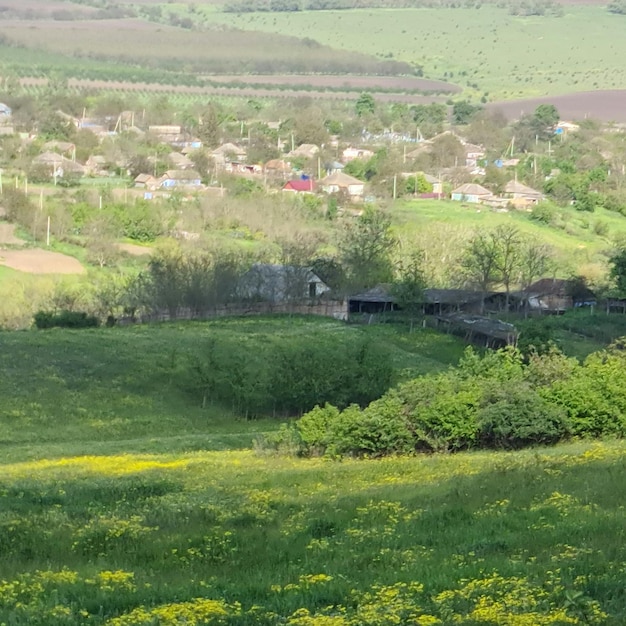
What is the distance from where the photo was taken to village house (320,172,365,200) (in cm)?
10681

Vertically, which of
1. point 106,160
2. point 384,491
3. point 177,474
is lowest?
point 106,160

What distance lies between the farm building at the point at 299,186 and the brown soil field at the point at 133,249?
26647 millimetres

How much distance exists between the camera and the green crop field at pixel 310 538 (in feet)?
29.8

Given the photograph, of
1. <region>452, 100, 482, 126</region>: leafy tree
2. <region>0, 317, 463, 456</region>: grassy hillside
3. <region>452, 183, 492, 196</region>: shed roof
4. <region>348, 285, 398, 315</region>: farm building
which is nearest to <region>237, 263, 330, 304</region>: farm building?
<region>348, 285, 398, 315</region>: farm building

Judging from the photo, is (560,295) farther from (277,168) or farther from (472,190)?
(277,168)

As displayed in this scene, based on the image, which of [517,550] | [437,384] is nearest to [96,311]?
[437,384]

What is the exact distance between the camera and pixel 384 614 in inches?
343

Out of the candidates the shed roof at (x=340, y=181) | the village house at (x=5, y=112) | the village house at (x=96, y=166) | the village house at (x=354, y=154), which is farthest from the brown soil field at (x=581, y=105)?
the village house at (x=96, y=166)

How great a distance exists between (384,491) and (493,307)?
160ft

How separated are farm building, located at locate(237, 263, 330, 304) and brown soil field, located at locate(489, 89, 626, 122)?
110m

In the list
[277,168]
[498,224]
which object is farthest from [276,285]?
[277,168]

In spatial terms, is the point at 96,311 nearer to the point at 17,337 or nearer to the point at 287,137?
the point at 17,337

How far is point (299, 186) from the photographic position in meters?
107

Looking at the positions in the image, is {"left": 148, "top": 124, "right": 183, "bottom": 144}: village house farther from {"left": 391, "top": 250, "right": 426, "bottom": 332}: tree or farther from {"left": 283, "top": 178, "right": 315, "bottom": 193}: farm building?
{"left": 391, "top": 250, "right": 426, "bottom": 332}: tree
